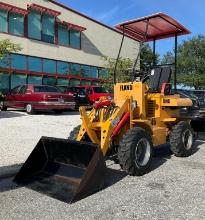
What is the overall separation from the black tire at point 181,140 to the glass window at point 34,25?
2132 centimetres

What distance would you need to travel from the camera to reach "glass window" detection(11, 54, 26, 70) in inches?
1072

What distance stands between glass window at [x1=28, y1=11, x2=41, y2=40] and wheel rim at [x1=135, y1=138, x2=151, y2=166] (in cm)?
2250

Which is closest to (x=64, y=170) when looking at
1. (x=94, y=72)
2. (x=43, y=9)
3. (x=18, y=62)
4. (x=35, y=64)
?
(x=18, y=62)

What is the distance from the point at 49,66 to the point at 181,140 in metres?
22.1

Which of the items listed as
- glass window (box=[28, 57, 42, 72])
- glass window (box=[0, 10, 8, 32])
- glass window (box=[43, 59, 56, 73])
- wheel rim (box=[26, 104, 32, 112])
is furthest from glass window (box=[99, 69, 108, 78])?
wheel rim (box=[26, 104, 32, 112])

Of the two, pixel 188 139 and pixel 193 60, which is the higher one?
pixel 193 60

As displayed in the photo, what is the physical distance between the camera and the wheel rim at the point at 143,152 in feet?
25.3

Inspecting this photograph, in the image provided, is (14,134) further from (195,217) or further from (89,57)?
(89,57)

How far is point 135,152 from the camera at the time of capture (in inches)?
292

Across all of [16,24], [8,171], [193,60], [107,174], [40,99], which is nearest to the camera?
[107,174]

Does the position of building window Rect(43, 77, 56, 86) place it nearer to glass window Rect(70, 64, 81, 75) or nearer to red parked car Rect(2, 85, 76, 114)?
glass window Rect(70, 64, 81, 75)

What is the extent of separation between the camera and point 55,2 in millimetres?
30422

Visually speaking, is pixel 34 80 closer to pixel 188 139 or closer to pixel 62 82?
pixel 62 82

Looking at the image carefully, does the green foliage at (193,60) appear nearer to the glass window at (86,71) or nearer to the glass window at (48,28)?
the glass window at (86,71)
